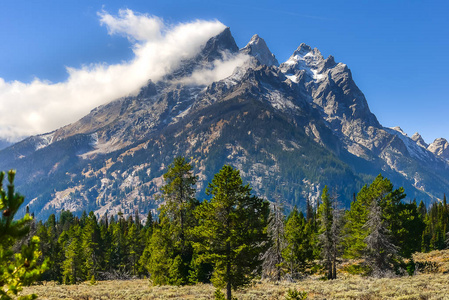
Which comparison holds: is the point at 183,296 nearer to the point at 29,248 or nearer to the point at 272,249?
the point at 272,249

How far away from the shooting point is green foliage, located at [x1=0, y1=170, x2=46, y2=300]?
5555 millimetres

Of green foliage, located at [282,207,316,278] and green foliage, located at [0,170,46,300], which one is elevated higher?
green foliage, located at [0,170,46,300]

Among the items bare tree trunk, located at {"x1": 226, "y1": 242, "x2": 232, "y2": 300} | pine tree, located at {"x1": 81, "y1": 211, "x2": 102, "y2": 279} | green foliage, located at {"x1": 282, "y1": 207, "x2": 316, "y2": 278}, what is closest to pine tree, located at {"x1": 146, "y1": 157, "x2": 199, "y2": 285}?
bare tree trunk, located at {"x1": 226, "y1": 242, "x2": 232, "y2": 300}

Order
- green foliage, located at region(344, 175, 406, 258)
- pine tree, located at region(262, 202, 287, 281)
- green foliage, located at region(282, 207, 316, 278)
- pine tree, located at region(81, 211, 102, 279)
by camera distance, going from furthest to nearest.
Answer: pine tree, located at region(81, 211, 102, 279) < green foliage, located at region(282, 207, 316, 278) < pine tree, located at region(262, 202, 287, 281) < green foliage, located at region(344, 175, 406, 258)

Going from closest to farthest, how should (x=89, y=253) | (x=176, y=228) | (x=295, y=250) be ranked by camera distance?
(x=176, y=228)
(x=295, y=250)
(x=89, y=253)

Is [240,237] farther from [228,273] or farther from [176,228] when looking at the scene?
[176,228]

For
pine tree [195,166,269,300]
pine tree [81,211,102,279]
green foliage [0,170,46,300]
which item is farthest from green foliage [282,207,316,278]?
green foliage [0,170,46,300]

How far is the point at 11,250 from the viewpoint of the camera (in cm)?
585

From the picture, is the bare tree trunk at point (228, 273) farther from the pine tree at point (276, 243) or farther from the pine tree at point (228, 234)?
the pine tree at point (276, 243)

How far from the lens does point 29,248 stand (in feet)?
18.7

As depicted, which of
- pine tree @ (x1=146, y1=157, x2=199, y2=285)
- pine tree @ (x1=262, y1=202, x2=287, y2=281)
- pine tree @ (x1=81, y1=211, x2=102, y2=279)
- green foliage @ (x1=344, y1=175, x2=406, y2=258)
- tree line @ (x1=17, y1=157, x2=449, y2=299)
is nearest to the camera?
tree line @ (x1=17, y1=157, x2=449, y2=299)

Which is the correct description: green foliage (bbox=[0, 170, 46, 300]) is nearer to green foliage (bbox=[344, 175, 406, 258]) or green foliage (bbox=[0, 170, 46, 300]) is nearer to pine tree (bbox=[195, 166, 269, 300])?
pine tree (bbox=[195, 166, 269, 300])

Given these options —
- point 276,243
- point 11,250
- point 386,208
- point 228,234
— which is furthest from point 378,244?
point 11,250

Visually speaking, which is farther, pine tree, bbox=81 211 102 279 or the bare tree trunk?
pine tree, bbox=81 211 102 279
